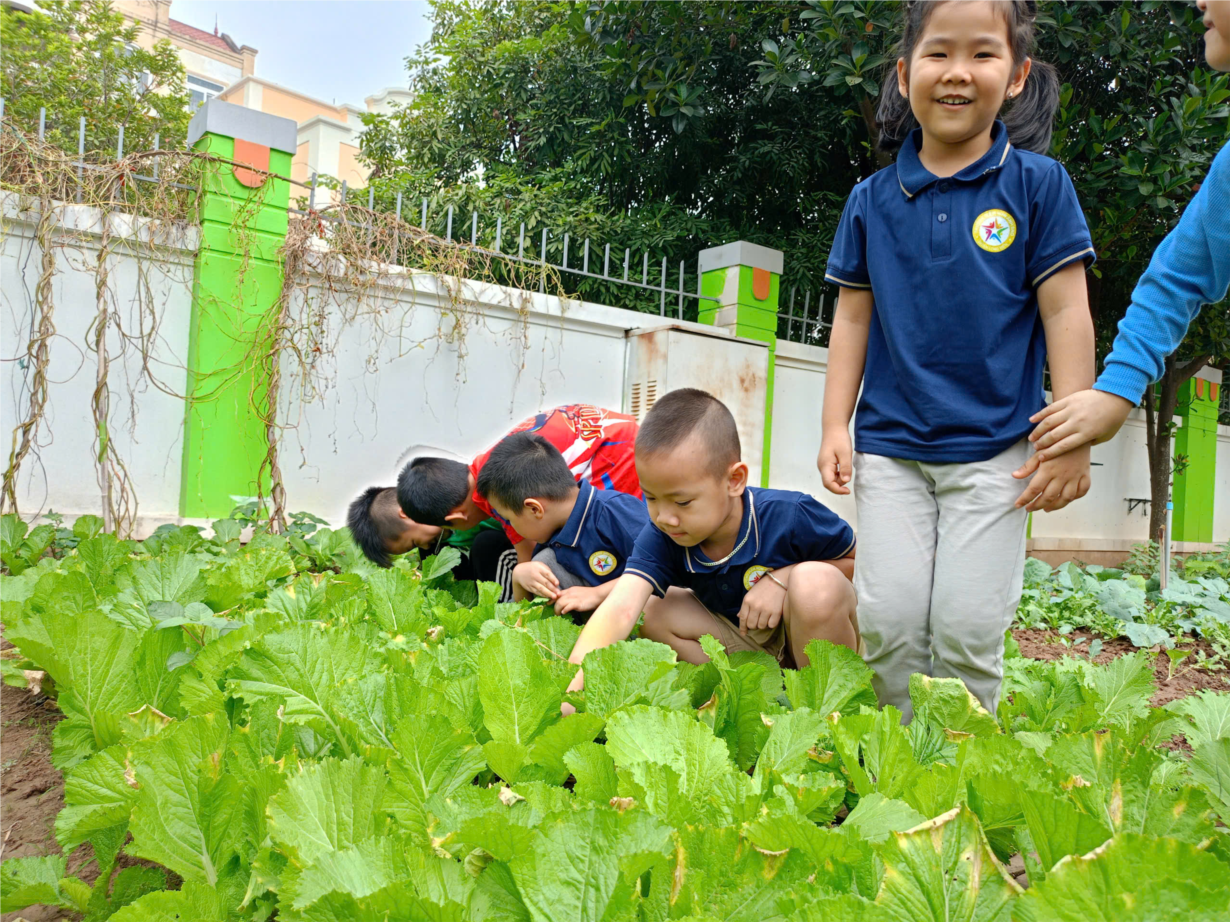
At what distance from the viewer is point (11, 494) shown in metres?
4.09

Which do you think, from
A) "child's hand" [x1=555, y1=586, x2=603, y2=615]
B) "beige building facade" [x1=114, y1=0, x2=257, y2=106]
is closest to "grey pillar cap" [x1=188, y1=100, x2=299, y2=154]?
"child's hand" [x1=555, y1=586, x2=603, y2=615]

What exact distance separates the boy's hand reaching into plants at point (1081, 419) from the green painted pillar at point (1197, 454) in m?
9.81

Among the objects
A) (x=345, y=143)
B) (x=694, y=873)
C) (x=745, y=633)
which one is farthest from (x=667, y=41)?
(x=345, y=143)

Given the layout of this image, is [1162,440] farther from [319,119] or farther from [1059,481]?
[319,119]

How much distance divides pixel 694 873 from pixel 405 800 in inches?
15.1

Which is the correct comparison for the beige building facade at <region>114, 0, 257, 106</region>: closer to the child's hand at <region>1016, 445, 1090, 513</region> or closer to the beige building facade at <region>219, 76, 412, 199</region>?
the beige building facade at <region>219, 76, 412, 199</region>

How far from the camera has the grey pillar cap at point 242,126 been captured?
4637 millimetres

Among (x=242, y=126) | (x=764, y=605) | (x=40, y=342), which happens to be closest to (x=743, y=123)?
(x=242, y=126)

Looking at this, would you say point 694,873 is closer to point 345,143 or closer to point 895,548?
point 895,548

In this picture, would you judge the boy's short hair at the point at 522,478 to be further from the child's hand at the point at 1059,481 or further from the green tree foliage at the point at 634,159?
the green tree foliage at the point at 634,159

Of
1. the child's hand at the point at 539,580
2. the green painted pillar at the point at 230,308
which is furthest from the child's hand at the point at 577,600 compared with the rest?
the green painted pillar at the point at 230,308

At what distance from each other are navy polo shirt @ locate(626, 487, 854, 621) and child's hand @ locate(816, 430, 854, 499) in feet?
0.46

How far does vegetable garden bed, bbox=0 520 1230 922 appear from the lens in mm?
720

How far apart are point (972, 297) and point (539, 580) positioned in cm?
127
